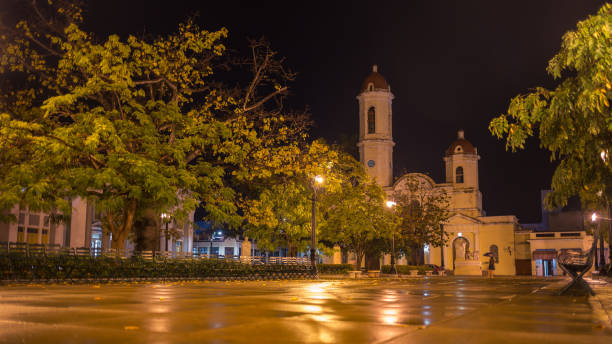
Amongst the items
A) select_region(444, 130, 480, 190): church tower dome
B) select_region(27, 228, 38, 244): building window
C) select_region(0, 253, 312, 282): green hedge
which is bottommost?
select_region(0, 253, 312, 282): green hedge

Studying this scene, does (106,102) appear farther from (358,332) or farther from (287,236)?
(287,236)

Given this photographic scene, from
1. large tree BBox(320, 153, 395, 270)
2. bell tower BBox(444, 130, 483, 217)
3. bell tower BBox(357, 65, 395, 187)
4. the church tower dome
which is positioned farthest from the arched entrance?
large tree BBox(320, 153, 395, 270)

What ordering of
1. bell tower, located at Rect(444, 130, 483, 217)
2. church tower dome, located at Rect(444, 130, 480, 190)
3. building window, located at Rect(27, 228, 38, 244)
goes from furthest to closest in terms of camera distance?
church tower dome, located at Rect(444, 130, 480, 190)
bell tower, located at Rect(444, 130, 483, 217)
building window, located at Rect(27, 228, 38, 244)

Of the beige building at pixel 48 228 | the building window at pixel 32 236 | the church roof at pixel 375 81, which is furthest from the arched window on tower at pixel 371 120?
the building window at pixel 32 236

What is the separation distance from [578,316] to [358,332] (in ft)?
13.6

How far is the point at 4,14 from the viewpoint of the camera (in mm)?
23125

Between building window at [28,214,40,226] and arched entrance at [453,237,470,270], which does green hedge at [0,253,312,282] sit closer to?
building window at [28,214,40,226]

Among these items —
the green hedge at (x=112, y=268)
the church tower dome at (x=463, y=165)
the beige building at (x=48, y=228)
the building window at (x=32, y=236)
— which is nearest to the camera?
the green hedge at (x=112, y=268)

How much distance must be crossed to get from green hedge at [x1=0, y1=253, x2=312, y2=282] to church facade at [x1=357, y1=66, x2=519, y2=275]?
47982 mm

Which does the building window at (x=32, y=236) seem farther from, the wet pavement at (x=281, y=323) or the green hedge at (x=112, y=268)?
the wet pavement at (x=281, y=323)

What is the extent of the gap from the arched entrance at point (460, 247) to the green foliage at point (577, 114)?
67861 mm

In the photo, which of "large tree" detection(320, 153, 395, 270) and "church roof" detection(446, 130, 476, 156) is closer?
"large tree" detection(320, 153, 395, 270)

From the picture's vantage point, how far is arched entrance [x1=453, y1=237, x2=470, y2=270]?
7656 centimetres

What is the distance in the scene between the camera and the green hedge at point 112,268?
19.0 meters
